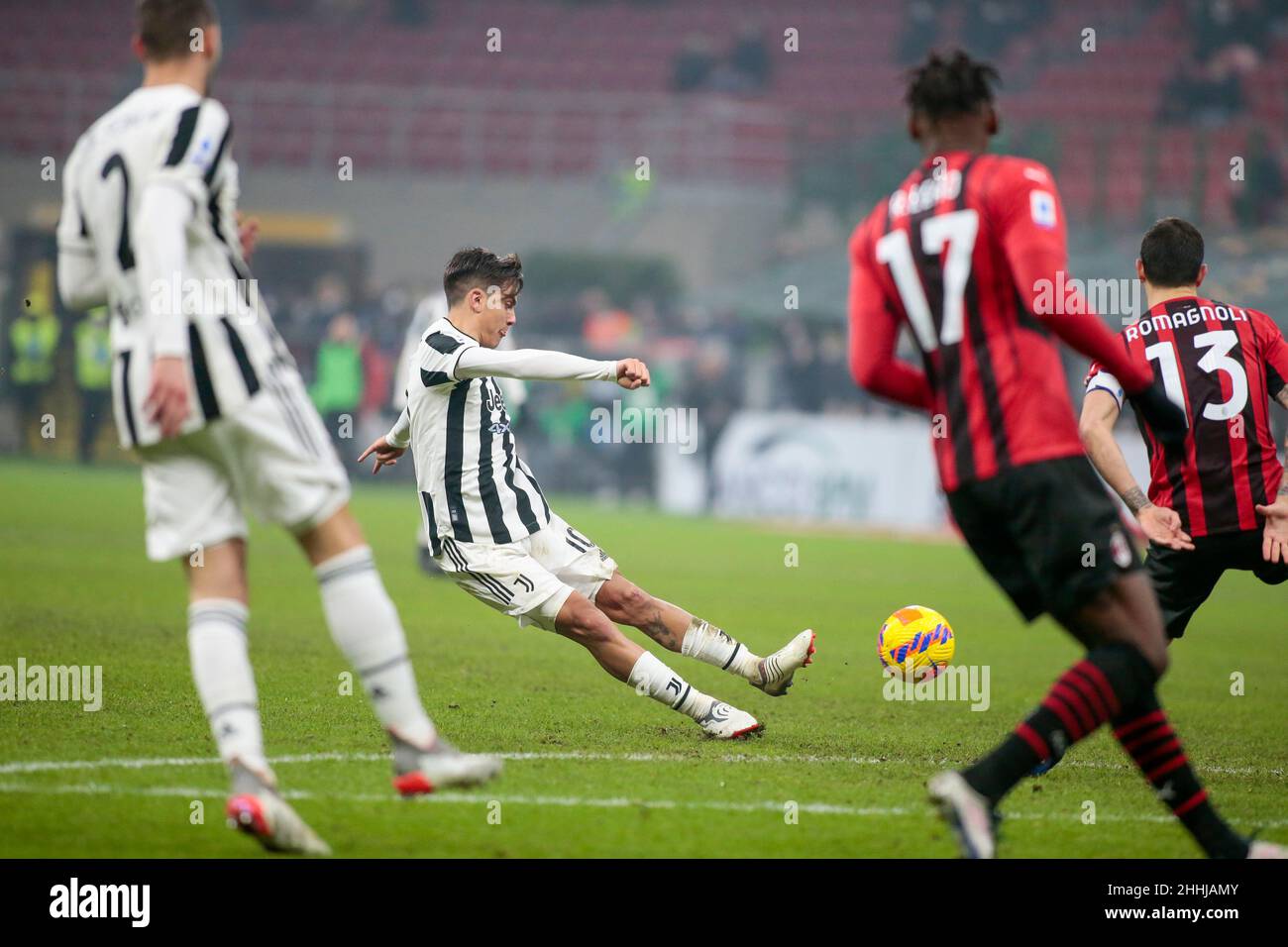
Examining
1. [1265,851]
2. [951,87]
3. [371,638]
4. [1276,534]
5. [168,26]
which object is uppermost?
[168,26]

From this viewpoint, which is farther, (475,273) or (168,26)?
(475,273)

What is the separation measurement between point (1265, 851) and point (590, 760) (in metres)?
2.38

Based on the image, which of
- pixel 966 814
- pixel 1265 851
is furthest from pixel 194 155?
pixel 1265 851

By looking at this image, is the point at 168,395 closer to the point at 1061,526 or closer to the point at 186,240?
the point at 186,240

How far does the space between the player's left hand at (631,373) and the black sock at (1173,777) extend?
196cm

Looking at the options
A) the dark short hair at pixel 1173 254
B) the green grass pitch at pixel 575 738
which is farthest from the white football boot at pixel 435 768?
the dark short hair at pixel 1173 254

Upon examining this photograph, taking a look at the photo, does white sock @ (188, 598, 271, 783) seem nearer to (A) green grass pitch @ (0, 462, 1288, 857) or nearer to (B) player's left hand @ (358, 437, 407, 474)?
(A) green grass pitch @ (0, 462, 1288, 857)

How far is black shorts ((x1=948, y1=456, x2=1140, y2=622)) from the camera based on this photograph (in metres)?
4.02

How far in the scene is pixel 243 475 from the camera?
427 centimetres

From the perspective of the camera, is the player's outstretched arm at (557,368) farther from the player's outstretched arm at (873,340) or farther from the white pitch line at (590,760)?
the white pitch line at (590,760)

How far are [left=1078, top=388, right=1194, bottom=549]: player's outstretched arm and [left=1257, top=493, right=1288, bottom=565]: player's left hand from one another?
0.44 m

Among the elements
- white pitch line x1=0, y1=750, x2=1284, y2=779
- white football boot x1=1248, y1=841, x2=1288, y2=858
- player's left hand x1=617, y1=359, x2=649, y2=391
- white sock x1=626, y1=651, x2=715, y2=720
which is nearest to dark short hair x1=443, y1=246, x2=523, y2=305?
player's left hand x1=617, y1=359, x2=649, y2=391
